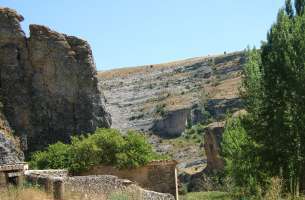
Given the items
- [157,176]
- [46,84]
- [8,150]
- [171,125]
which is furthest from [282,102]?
[171,125]

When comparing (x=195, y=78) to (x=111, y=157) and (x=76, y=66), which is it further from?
(x=111, y=157)

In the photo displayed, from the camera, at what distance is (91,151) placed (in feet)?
86.0

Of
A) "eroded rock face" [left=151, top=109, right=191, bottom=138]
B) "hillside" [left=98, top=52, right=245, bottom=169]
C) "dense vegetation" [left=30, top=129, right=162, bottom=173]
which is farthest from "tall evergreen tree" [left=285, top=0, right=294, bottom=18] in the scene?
"eroded rock face" [left=151, top=109, right=191, bottom=138]

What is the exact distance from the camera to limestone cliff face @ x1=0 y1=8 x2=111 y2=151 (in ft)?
126

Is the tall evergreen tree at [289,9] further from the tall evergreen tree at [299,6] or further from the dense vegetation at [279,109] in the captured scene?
the tall evergreen tree at [299,6]

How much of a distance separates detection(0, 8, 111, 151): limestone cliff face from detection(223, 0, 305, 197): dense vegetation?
66.0 feet

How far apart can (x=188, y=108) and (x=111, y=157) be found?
56072mm

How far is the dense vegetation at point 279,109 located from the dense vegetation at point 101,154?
20.4 ft

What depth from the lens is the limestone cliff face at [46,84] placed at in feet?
126

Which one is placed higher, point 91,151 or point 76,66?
point 76,66

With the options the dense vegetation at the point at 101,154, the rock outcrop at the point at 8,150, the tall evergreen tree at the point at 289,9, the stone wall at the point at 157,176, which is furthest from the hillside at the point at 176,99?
the tall evergreen tree at the point at 289,9

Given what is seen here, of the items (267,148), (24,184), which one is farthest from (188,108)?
(24,184)

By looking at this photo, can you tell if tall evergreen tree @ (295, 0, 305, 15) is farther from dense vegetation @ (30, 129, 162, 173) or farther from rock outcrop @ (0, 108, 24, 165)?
rock outcrop @ (0, 108, 24, 165)

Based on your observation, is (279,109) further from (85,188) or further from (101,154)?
(101,154)
